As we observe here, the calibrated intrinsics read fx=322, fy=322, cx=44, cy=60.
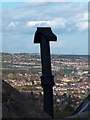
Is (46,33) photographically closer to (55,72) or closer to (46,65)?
(46,65)

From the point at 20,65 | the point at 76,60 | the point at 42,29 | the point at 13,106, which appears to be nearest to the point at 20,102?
the point at 13,106

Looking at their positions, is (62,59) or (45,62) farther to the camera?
(62,59)

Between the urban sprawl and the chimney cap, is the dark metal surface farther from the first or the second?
the urban sprawl

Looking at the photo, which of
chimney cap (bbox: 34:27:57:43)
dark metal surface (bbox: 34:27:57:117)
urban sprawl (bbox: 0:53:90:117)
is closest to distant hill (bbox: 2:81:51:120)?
dark metal surface (bbox: 34:27:57:117)

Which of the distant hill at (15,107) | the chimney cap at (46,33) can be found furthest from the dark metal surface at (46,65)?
the distant hill at (15,107)

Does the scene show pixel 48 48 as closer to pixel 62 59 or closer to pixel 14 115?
pixel 14 115

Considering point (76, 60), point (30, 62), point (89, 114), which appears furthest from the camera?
point (30, 62)

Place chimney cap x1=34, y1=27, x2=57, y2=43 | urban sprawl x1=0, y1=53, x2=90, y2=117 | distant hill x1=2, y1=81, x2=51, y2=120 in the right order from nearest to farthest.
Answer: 1. distant hill x1=2, y1=81, x2=51, y2=120
2. chimney cap x1=34, y1=27, x2=57, y2=43
3. urban sprawl x1=0, y1=53, x2=90, y2=117

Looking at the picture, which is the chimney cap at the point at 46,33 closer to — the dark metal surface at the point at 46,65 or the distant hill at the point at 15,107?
the dark metal surface at the point at 46,65
